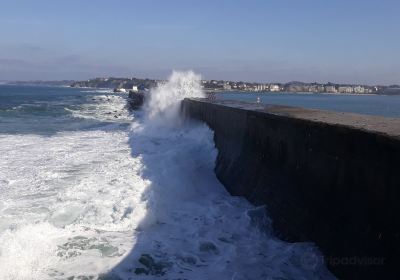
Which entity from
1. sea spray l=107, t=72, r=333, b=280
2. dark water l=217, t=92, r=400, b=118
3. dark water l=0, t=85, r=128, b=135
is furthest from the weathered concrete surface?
dark water l=217, t=92, r=400, b=118

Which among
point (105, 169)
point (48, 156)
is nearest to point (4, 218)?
point (105, 169)

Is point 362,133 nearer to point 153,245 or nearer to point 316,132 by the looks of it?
point 316,132

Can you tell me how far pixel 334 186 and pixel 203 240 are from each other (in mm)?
1956

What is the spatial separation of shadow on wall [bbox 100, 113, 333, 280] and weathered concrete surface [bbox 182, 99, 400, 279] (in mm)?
308

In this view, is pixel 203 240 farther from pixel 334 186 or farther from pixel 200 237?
pixel 334 186

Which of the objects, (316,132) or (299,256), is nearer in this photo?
(299,256)

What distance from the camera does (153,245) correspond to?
618 cm

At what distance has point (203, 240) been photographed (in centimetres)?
645

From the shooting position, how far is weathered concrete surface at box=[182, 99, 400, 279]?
15.4ft

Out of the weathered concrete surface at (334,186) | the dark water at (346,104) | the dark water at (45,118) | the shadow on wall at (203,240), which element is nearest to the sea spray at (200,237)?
the shadow on wall at (203,240)

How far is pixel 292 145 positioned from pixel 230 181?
265 cm

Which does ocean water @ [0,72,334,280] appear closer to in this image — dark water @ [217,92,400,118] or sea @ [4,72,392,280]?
sea @ [4,72,392,280]

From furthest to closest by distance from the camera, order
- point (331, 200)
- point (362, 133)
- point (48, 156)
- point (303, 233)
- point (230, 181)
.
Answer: point (48, 156), point (230, 181), point (303, 233), point (331, 200), point (362, 133)

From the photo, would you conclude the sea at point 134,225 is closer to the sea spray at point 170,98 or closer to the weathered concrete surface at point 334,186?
the weathered concrete surface at point 334,186
